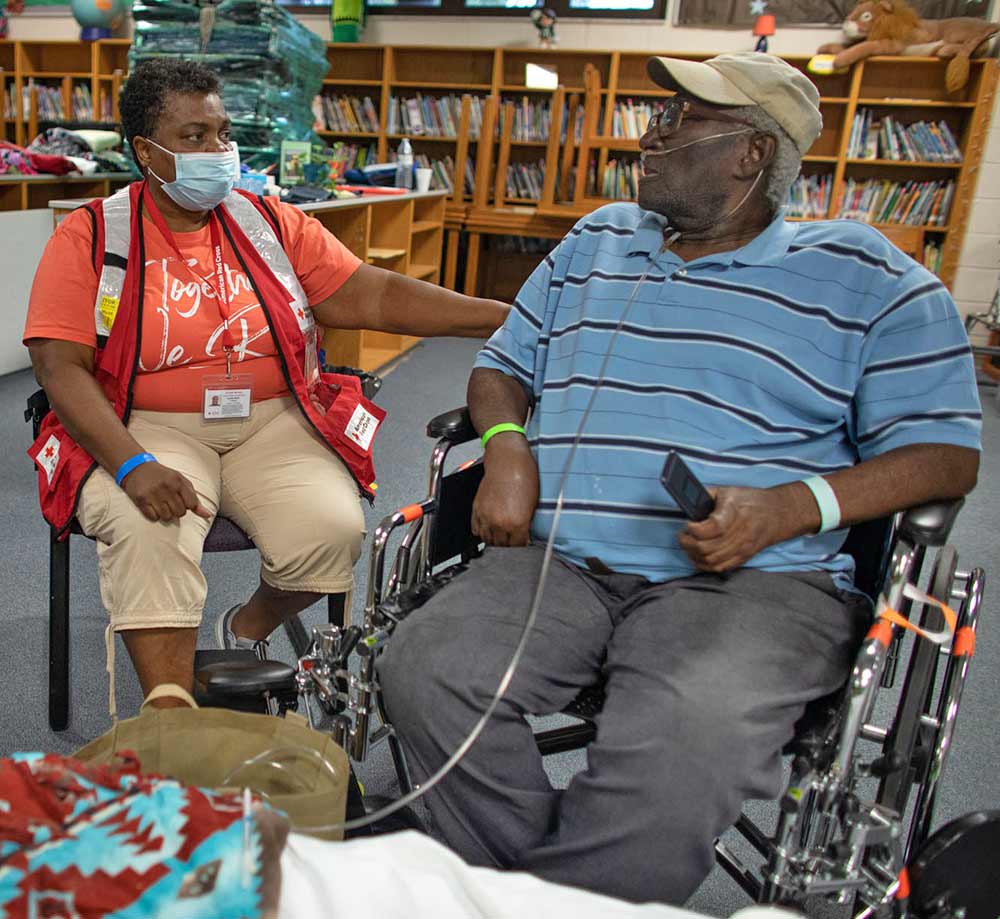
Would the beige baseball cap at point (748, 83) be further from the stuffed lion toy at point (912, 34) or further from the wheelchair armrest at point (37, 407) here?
the stuffed lion toy at point (912, 34)

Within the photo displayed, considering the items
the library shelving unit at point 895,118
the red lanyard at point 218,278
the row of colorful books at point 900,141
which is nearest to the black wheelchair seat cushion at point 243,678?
the red lanyard at point 218,278

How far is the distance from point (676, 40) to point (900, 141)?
5.66 feet

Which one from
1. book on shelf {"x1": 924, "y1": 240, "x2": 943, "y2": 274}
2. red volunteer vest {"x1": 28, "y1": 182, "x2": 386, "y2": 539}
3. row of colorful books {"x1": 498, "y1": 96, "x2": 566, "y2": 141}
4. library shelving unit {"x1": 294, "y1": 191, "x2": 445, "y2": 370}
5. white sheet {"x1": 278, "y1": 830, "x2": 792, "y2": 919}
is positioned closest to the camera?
white sheet {"x1": 278, "y1": 830, "x2": 792, "y2": 919}

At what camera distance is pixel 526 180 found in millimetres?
6984

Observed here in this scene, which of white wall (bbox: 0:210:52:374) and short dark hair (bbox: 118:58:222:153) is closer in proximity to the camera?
short dark hair (bbox: 118:58:222:153)

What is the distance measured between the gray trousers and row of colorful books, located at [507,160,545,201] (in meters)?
6.11

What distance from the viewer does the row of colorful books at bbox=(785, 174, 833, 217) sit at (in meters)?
6.35

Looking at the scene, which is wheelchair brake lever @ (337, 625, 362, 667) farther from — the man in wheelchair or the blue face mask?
the blue face mask

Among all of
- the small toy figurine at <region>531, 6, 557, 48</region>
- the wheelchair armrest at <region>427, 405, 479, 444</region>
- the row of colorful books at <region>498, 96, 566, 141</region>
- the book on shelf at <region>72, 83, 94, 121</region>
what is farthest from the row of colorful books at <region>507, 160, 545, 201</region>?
the wheelchair armrest at <region>427, 405, 479, 444</region>

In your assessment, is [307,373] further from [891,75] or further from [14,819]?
[891,75]

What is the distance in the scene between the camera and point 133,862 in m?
0.59

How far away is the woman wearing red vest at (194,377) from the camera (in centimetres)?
143

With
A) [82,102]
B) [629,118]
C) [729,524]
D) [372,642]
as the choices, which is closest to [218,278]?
[372,642]

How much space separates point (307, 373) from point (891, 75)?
5.93 metres
